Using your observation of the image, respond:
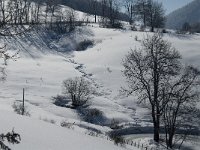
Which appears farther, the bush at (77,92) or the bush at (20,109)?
the bush at (77,92)

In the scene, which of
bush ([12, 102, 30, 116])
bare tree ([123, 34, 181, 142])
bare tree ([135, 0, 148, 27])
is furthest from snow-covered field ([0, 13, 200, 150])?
bare tree ([135, 0, 148, 27])

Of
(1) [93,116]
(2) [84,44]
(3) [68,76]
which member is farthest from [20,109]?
(2) [84,44]

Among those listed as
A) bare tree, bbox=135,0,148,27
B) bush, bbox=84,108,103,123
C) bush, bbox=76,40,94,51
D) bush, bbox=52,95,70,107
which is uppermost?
bare tree, bbox=135,0,148,27

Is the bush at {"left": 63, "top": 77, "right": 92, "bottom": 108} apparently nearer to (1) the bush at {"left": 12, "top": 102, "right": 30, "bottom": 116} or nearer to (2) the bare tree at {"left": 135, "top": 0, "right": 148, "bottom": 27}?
(1) the bush at {"left": 12, "top": 102, "right": 30, "bottom": 116}

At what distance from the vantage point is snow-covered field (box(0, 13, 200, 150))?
12690 millimetres

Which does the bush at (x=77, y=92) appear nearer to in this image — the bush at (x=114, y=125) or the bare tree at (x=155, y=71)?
the bush at (x=114, y=125)

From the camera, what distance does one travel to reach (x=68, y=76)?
59.3 metres

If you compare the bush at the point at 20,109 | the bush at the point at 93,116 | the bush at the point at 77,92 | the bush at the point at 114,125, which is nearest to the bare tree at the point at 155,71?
the bush at the point at 114,125

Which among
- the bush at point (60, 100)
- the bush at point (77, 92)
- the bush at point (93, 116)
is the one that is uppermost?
the bush at point (77, 92)

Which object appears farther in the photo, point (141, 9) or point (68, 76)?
point (141, 9)

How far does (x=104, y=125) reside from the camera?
42375mm

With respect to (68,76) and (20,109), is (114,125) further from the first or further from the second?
(68,76)

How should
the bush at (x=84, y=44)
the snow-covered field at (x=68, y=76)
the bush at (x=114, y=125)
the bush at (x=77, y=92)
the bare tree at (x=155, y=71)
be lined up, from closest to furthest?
the snow-covered field at (x=68, y=76), the bare tree at (x=155, y=71), the bush at (x=114, y=125), the bush at (x=77, y=92), the bush at (x=84, y=44)

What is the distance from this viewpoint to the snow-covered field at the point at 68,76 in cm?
1269
